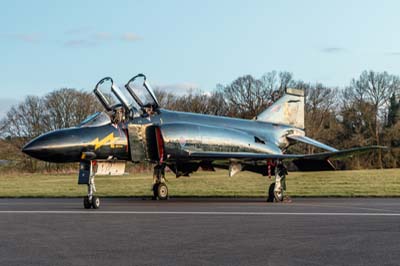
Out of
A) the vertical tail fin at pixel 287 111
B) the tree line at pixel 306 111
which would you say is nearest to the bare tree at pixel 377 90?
the tree line at pixel 306 111

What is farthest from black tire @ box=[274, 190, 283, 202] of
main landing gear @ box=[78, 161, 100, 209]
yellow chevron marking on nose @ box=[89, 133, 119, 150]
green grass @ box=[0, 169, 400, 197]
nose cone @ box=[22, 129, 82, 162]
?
nose cone @ box=[22, 129, 82, 162]

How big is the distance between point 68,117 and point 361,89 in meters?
38.6

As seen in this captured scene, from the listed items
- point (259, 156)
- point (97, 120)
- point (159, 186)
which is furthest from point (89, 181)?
point (259, 156)

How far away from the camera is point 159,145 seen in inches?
787

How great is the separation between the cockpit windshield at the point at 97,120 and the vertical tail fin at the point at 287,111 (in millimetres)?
7900

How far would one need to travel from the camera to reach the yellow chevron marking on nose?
17922 mm

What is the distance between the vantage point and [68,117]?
58125 mm

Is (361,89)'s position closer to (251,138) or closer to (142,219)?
(251,138)

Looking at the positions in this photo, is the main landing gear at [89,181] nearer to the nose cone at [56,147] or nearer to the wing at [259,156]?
the nose cone at [56,147]

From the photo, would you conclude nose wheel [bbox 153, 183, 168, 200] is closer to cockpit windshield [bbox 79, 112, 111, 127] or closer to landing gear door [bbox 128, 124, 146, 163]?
landing gear door [bbox 128, 124, 146, 163]

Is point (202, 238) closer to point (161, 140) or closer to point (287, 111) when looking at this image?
point (161, 140)

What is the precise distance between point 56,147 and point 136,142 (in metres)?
3.17

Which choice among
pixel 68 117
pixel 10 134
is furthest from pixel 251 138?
pixel 10 134

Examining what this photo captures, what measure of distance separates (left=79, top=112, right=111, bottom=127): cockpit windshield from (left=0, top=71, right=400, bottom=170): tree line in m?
37.7
